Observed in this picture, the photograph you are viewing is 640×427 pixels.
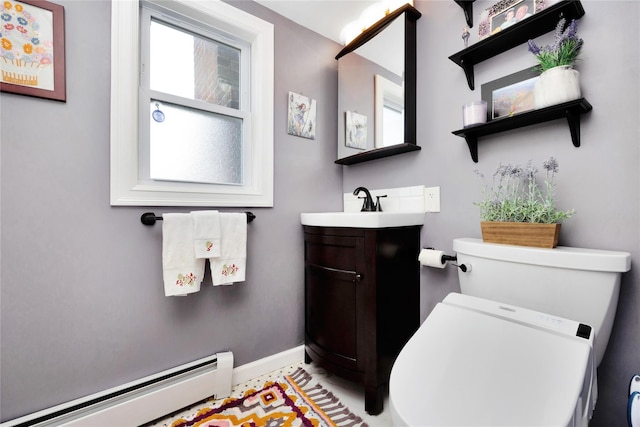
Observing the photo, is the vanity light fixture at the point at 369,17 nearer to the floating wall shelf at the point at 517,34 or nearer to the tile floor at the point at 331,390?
the floating wall shelf at the point at 517,34

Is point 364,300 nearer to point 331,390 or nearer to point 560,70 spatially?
point 331,390

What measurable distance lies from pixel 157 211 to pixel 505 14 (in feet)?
5.63

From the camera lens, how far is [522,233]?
3.05 ft

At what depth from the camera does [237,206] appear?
1.39m

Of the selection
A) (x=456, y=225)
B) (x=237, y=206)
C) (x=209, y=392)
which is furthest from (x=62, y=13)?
(x=456, y=225)

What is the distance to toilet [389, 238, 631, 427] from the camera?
0.56 metres

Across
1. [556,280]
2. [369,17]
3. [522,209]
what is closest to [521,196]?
[522,209]

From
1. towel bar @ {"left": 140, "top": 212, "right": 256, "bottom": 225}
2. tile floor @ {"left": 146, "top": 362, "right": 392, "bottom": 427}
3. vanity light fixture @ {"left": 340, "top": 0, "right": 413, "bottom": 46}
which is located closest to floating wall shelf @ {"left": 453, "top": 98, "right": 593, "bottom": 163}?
vanity light fixture @ {"left": 340, "top": 0, "right": 413, "bottom": 46}

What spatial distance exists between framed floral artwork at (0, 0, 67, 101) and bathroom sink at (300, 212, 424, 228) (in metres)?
1.15

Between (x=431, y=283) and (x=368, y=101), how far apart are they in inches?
43.3

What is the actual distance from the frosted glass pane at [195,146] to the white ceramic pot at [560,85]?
1367 millimetres

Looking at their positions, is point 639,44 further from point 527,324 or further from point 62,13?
point 62,13

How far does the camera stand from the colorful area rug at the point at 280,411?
1112mm

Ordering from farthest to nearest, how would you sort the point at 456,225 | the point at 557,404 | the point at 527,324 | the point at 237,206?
the point at 237,206 → the point at 456,225 → the point at 527,324 → the point at 557,404
